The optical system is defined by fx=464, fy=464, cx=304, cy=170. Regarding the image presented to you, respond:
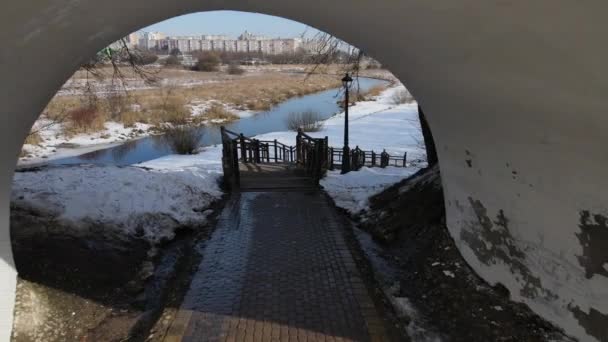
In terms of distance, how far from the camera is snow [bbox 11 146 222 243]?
7.29m

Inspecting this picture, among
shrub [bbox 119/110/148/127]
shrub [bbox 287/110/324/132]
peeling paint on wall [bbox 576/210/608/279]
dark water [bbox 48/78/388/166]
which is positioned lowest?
dark water [bbox 48/78/388/166]

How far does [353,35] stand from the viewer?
16.1 feet

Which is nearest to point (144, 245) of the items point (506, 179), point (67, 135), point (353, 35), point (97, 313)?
point (97, 313)

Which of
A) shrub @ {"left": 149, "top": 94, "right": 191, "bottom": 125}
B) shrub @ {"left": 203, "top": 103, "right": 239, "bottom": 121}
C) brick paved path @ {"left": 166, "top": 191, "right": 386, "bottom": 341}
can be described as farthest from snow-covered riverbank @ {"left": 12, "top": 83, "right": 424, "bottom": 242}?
shrub @ {"left": 203, "top": 103, "right": 239, "bottom": 121}

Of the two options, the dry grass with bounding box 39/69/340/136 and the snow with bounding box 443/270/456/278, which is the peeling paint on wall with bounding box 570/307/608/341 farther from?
the dry grass with bounding box 39/69/340/136

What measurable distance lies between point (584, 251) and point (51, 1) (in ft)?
14.9

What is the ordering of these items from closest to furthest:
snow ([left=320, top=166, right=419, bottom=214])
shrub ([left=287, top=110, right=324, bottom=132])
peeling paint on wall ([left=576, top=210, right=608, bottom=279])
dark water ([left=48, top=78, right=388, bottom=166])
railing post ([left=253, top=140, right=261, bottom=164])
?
peeling paint on wall ([left=576, top=210, right=608, bottom=279]) → snow ([left=320, top=166, right=419, bottom=214]) → railing post ([left=253, top=140, right=261, bottom=164]) → dark water ([left=48, top=78, right=388, bottom=166]) → shrub ([left=287, top=110, right=324, bottom=132])

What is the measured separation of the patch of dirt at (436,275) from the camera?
4570mm

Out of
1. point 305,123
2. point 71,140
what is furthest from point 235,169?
point 305,123

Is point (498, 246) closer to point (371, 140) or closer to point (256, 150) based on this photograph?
point (256, 150)

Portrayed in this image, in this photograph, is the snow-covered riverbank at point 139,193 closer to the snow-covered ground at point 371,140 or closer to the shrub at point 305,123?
the snow-covered ground at point 371,140

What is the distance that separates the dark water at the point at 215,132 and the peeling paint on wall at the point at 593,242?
10.7 m

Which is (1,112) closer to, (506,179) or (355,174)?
(506,179)

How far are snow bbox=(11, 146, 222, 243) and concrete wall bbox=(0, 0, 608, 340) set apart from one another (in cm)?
251
